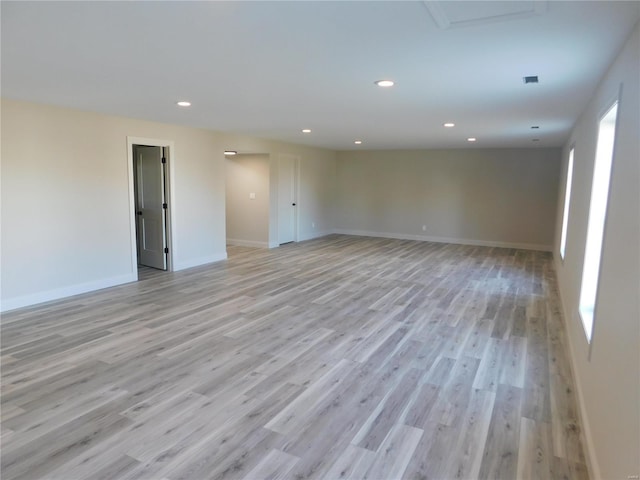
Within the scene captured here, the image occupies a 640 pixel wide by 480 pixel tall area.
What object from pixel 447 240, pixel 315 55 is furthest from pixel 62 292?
pixel 447 240

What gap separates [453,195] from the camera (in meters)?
10.3

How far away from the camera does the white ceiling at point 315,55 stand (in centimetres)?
203

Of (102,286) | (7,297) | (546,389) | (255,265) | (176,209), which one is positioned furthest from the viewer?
(255,265)

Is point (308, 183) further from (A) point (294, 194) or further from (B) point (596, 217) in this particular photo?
(B) point (596, 217)

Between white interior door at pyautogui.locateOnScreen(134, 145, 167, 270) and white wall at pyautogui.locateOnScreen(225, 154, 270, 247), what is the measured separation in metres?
2.65

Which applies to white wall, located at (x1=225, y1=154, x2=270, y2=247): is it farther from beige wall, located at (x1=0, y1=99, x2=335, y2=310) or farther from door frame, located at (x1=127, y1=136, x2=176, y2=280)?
door frame, located at (x1=127, y1=136, x2=176, y2=280)

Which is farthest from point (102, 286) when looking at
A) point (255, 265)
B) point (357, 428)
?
point (357, 428)

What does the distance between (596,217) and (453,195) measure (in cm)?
720

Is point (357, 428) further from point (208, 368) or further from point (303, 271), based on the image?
point (303, 271)

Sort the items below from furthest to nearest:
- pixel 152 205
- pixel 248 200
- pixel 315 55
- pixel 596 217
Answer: pixel 248 200 < pixel 152 205 < pixel 596 217 < pixel 315 55

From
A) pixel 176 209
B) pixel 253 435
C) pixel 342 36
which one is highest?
pixel 342 36

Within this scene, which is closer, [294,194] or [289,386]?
[289,386]

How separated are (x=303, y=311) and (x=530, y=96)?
3.29 m

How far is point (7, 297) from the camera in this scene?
4637mm
